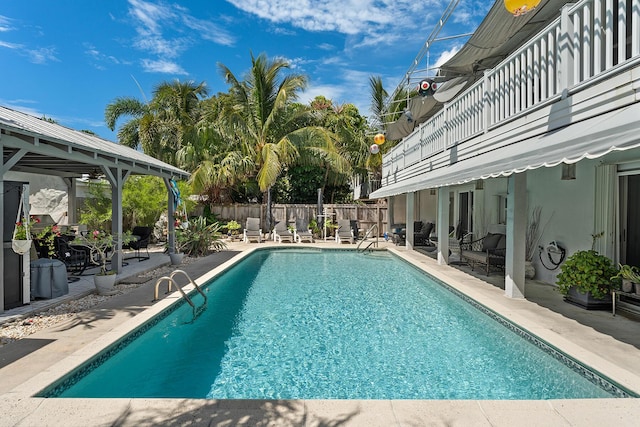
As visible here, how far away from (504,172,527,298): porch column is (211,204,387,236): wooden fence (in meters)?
14.6

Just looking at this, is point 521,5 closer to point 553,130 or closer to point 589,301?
point 553,130

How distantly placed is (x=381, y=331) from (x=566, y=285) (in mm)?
3469

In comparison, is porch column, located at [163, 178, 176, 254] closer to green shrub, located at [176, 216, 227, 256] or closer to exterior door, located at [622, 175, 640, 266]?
green shrub, located at [176, 216, 227, 256]

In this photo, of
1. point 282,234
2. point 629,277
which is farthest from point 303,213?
point 629,277

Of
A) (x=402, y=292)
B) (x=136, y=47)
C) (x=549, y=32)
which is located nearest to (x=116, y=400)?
(x=402, y=292)

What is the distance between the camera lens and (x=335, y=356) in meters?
5.52

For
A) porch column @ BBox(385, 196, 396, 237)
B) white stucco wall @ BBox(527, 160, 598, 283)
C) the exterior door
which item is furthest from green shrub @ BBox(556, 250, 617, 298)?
porch column @ BBox(385, 196, 396, 237)

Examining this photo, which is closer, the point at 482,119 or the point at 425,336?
the point at 425,336

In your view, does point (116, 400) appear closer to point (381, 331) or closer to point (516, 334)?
point (381, 331)

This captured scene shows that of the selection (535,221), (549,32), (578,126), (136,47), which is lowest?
(535,221)

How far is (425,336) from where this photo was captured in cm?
629

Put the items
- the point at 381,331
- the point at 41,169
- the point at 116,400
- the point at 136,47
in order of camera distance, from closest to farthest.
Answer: the point at 116,400, the point at 381,331, the point at 41,169, the point at 136,47

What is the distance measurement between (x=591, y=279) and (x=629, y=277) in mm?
619

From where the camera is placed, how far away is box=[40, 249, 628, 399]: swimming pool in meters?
4.43
